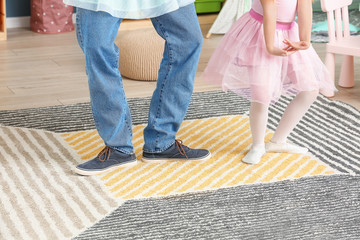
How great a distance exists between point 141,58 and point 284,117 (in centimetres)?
109

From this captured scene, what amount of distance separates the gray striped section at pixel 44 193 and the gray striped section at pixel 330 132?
0.80 metres

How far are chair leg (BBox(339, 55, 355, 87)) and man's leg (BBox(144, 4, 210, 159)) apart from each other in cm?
121

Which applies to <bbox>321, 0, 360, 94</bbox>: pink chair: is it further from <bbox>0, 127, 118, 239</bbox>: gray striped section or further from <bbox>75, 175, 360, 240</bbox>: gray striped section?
<bbox>0, 127, 118, 239</bbox>: gray striped section

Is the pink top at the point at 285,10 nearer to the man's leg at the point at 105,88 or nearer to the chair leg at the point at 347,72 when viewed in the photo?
the man's leg at the point at 105,88

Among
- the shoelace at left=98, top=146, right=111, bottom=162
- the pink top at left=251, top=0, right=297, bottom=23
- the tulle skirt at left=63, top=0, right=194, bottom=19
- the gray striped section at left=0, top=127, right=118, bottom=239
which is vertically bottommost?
the gray striped section at left=0, top=127, right=118, bottom=239

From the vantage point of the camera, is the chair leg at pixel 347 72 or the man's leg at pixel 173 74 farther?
the chair leg at pixel 347 72

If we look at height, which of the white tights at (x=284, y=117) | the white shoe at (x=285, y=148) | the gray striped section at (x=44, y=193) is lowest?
the gray striped section at (x=44, y=193)

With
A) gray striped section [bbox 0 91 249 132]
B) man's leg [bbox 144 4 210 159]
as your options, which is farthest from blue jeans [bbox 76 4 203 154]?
gray striped section [bbox 0 91 249 132]

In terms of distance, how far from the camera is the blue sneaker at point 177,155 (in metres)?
2.19

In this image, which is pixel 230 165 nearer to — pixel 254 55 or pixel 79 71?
pixel 254 55

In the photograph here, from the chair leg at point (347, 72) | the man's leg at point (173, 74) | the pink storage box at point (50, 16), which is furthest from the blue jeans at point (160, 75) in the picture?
the pink storage box at point (50, 16)

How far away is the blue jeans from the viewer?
1.91m

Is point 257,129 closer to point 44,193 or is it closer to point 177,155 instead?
point 177,155

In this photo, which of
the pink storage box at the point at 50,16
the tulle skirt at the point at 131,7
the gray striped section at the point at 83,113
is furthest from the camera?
the pink storage box at the point at 50,16
